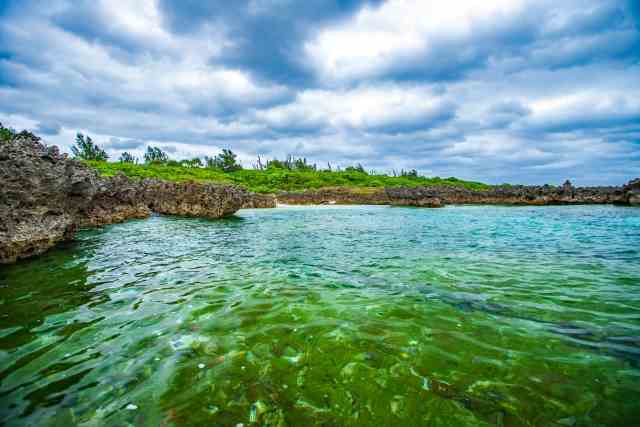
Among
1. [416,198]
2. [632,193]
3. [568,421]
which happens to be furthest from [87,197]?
[632,193]

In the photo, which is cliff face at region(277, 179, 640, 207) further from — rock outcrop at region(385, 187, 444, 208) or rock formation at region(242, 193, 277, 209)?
rock formation at region(242, 193, 277, 209)

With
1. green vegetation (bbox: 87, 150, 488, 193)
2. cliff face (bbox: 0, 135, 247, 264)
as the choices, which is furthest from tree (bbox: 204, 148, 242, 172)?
cliff face (bbox: 0, 135, 247, 264)

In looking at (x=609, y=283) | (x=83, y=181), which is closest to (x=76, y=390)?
(x=609, y=283)

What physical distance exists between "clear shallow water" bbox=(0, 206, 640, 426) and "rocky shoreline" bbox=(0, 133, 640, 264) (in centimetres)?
171

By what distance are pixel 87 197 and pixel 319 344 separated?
14701 mm

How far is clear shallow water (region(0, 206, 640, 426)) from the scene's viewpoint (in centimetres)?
280

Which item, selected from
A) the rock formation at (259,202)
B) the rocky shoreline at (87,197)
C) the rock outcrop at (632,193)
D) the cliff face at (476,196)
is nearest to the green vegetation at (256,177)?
the cliff face at (476,196)

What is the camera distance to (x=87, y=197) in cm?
1365

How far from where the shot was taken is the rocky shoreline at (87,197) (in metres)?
8.93

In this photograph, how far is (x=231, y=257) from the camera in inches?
385

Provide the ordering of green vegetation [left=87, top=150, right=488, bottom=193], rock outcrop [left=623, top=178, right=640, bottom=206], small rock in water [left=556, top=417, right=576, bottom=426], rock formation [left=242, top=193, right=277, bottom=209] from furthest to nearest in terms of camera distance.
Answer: green vegetation [left=87, top=150, right=488, bottom=193], rock formation [left=242, top=193, right=277, bottom=209], rock outcrop [left=623, top=178, right=640, bottom=206], small rock in water [left=556, top=417, right=576, bottom=426]

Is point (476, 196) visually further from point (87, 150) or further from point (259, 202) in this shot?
point (87, 150)

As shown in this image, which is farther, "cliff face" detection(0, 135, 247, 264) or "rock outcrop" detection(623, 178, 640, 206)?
"rock outcrop" detection(623, 178, 640, 206)

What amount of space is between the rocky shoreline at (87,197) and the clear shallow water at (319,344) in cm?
171
